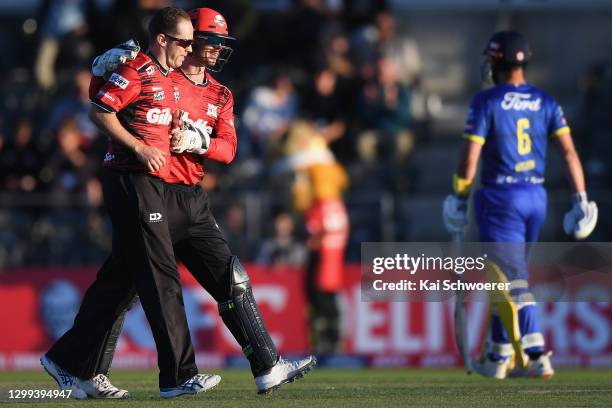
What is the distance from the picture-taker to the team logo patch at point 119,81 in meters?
8.05

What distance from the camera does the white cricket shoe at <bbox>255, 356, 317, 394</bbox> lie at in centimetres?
845

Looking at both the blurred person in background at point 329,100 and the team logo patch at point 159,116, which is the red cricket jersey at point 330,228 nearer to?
the blurred person in background at point 329,100

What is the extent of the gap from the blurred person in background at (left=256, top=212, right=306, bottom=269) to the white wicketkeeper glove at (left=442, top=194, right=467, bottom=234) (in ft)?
17.8

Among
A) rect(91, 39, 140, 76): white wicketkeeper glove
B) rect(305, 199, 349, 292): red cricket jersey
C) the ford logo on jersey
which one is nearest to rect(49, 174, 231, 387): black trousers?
rect(91, 39, 140, 76): white wicketkeeper glove

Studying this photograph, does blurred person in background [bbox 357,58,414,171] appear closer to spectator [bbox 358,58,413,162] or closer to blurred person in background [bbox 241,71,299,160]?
spectator [bbox 358,58,413,162]

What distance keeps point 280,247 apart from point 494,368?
18.8ft

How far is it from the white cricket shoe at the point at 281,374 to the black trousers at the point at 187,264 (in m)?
0.55

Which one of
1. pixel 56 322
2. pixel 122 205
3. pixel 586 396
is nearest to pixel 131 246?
pixel 122 205

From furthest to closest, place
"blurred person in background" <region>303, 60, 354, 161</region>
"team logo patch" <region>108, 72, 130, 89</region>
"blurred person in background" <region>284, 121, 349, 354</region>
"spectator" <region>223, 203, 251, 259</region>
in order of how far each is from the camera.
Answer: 1. "blurred person in background" <region>303, 60, 354, 161</region>
2. "spectator" <region>223, 203, 251, 259</region>
3. "blurred person in background" <region>284, 121, 349, 354</region>
4. "team logo patch" <region>108, 72, 130, 89</region>

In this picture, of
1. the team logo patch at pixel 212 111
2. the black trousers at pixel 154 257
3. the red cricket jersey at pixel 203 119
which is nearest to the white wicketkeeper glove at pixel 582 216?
the red cricket jersey at pixel 203 119

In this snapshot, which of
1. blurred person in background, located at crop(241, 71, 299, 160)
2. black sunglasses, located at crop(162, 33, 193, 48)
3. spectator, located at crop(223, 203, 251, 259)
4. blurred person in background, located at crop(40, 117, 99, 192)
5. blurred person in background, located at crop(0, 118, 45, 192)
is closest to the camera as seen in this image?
black sunglasses, located at crop(162, 33, 193, 48)

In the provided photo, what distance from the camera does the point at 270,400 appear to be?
8.23 meters

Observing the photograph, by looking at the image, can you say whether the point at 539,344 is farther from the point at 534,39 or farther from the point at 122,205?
the point at 534,39

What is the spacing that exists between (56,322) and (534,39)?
8.98 metres
